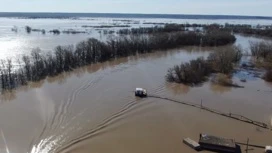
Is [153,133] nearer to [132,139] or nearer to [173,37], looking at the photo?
[132,139]

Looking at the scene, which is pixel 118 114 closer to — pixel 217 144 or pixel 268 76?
pixel 217 144

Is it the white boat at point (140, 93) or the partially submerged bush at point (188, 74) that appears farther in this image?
the partially submerged bush at point (188, 74)

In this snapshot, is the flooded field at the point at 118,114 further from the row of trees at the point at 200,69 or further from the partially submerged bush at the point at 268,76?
the row of trees at the point at 200,69

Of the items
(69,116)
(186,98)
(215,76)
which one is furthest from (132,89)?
(215,76)

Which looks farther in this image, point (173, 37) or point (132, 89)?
point (173, 37)

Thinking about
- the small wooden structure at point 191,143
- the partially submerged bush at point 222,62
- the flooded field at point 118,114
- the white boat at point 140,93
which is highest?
the partially submerged bush at point 222,62

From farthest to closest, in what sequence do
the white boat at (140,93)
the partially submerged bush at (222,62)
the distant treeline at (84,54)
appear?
1. the partially submerged bush at (222,62)
2. the distant treeline at (84,54)
3. the white boat at (140,93)

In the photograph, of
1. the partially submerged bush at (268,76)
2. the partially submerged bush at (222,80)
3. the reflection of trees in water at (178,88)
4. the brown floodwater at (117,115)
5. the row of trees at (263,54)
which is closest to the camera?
the brown floodwater at (117,115)

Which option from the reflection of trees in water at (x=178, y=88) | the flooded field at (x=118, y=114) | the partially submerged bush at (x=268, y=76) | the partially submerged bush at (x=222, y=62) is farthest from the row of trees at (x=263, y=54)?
the reflection of trees in water at (x=178, y=88)

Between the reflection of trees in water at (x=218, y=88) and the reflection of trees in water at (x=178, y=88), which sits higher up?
the reflection of trees in water at (x=178, y=88)
